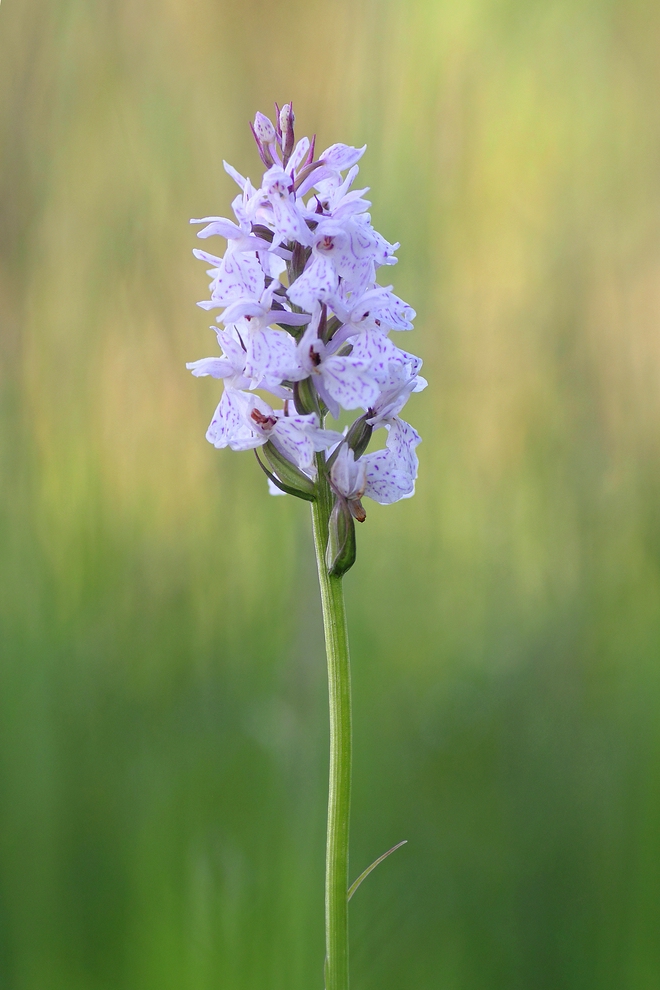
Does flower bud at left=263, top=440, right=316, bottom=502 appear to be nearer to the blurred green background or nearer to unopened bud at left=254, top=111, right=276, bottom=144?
unopened bud at left=254, top=111, right=276, bottom=144

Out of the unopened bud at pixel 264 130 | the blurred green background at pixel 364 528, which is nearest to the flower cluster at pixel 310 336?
the unopened bud at pixel 264 130

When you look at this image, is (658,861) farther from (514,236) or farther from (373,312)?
(514,236)

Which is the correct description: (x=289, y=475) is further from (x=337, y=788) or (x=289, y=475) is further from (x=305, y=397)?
(x=337, y=788)

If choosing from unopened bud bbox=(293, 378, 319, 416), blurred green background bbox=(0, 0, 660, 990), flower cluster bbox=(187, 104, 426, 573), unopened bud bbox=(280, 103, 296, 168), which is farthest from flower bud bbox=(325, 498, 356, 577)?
blurred green background bbox=(0, 0, 660, 990)

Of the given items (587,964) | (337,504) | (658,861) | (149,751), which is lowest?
(587,964)

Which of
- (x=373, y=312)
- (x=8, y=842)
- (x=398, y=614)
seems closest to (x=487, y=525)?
(x=398, y=614)

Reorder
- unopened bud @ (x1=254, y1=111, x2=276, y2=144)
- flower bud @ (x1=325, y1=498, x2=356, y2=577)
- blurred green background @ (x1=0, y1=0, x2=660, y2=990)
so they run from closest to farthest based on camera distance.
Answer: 1. flower bud @ (x1=325, y1=498, x2=356, y2=577)
2. unopened bud @ (x1=254, y1=111, x2=276, y2=144)
3. blurred green background @ (x1=0, y1=0, x2=660, y2=990)

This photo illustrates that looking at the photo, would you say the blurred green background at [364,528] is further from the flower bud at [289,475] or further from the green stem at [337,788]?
the flower bud at [289,475]
